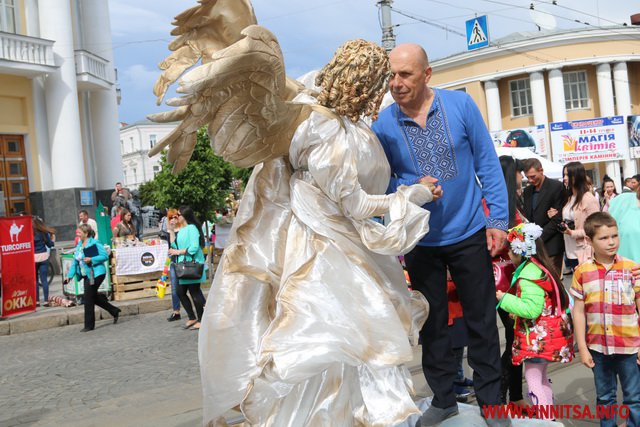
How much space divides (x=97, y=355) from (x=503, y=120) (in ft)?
127

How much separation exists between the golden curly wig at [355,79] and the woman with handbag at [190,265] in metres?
6.42

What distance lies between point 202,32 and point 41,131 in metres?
19.7

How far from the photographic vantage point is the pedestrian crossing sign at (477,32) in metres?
24.1

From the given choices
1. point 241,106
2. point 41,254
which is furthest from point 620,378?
point 41,254

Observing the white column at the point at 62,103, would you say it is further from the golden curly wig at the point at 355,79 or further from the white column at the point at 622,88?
the white column at the point at 622,88

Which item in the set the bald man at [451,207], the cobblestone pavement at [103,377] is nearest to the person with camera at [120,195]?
the cobblestone pavement at [103,377]

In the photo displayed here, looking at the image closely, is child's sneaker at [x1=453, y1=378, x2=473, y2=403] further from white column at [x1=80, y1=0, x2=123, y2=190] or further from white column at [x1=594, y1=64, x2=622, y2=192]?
white column at [x1=594, y1=64, x2=622, y2=192]

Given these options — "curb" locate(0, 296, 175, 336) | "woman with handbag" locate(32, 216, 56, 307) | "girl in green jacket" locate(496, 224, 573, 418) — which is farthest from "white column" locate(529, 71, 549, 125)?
"girl in green jacket" locate(496, 224, 573, 418)

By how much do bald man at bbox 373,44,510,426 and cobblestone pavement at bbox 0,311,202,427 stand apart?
6.74ft

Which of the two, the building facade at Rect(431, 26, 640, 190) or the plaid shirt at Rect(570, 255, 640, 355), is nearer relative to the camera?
the plaid shirt at Rect(570, 255, 640, 355)

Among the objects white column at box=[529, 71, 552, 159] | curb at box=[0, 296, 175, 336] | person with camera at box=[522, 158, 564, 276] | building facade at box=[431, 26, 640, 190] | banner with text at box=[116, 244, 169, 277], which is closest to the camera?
person with camera at box=[522, 158, 564, 276]

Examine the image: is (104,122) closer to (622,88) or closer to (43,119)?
(43,119)

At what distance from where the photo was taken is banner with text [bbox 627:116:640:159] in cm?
2428

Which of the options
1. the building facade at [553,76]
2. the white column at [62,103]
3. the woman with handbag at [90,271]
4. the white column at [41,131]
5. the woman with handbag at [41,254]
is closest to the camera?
the woman with handbag at [90,271]
